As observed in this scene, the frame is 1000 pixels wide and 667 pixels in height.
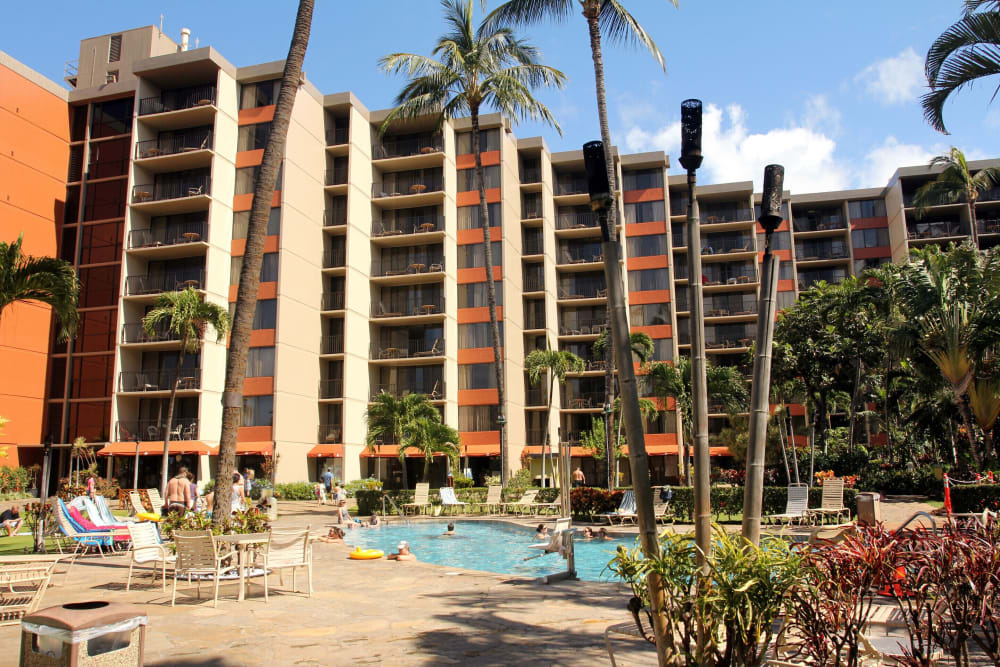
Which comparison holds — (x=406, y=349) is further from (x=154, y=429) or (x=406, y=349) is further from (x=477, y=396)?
(x=154, y=429)

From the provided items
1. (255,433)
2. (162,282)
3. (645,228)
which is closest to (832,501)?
(255,433)

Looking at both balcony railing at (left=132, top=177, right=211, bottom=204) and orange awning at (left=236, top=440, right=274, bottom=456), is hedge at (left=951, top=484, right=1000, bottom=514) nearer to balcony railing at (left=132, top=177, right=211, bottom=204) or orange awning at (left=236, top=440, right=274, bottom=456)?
orange awning at (left=236, top=440, right=274, bottom=456)

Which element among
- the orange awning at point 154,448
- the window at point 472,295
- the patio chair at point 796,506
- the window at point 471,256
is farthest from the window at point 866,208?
the orange awning at point 154,448

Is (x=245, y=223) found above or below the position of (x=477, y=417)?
above

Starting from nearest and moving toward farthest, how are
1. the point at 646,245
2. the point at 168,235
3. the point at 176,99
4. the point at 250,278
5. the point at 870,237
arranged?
the point at 250,278 → the point at 168,235 → the point at 176,99 → the point at 646,245 → the point at 870,237

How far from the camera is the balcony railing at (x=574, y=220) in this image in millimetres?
50281

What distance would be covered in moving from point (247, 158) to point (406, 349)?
14.7 m

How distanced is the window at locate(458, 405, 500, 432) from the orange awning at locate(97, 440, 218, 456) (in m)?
14.3

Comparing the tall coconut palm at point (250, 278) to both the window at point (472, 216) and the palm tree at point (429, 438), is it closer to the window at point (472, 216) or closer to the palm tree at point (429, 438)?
the palm tree at point (429, 438)

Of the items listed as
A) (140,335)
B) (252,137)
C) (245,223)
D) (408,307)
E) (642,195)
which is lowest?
(140,335)

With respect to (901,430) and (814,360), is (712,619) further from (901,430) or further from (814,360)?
(901,430)

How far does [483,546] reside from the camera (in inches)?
786

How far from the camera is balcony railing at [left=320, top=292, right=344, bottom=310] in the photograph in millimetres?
43438

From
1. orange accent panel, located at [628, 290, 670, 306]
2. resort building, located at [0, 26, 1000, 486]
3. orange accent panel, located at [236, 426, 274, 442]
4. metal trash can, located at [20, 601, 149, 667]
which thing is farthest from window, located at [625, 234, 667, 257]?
metal trash can, located at [20, 601, 149, 667]
